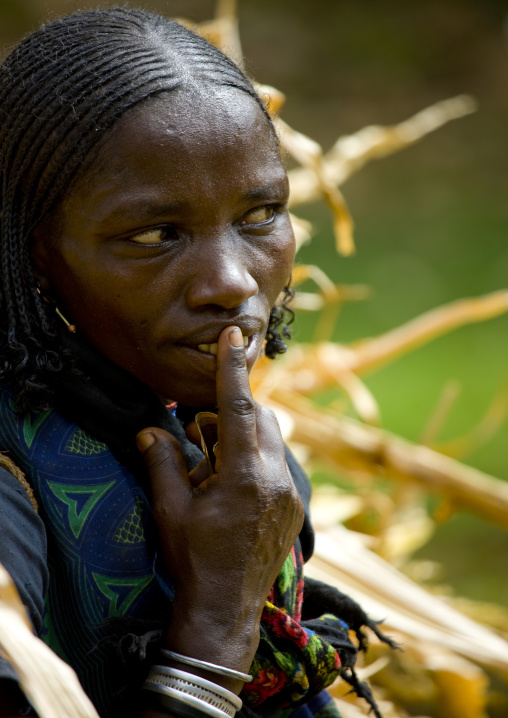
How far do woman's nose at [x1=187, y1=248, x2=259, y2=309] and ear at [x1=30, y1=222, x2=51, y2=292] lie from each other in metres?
0.24

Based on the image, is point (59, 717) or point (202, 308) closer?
point (59, 717)

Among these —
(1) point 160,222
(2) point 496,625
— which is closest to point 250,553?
(1) point 160,222

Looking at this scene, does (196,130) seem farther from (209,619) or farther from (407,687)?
(407,687)

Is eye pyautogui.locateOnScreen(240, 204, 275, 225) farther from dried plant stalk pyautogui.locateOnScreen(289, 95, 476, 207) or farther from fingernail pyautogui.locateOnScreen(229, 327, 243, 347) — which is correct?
dried plant stalk pyautogui.locateOnScreen(289, 95, 476, 207)

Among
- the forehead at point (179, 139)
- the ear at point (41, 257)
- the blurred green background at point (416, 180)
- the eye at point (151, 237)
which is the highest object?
the forehead at point (179, 139)

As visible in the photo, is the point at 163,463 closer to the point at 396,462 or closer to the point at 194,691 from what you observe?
the point at 194,691

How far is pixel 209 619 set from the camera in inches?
44.8

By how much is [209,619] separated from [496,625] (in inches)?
94.3

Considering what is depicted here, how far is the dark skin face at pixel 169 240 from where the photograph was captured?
1.17 meters

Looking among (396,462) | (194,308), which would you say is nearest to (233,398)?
(194,308)

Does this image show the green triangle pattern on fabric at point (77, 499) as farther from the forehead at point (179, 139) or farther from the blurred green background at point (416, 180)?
the blurred green background at point (416, 180)

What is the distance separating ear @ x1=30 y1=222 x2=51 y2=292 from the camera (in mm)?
1250

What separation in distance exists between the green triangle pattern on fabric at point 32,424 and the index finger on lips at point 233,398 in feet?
0.88

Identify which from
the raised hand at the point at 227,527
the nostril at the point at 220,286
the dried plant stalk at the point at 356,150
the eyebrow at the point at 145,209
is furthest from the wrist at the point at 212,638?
the dried plant stalk at the point at 356,150
